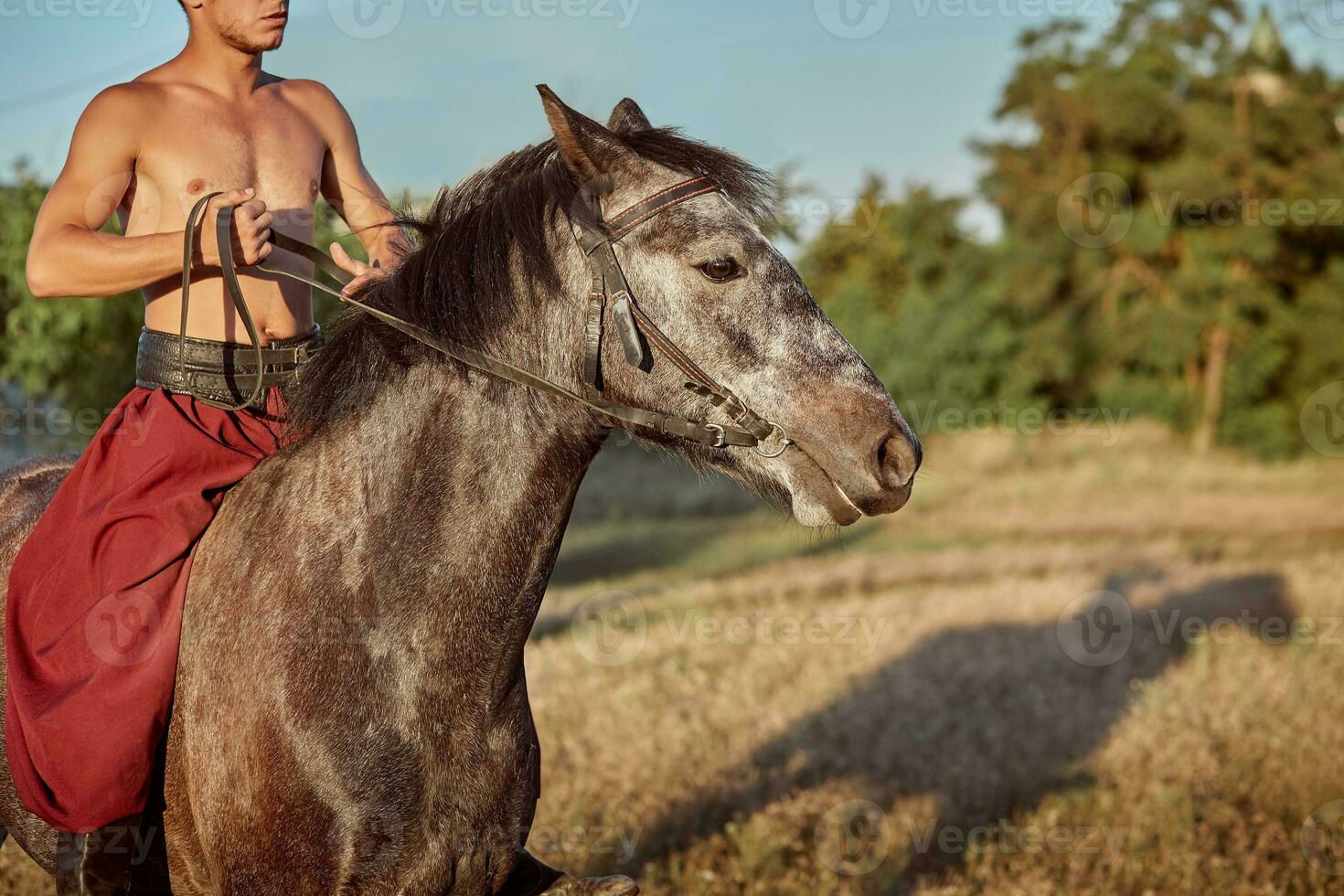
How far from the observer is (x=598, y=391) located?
9.45 feet

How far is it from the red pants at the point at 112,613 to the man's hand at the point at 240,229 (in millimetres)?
507

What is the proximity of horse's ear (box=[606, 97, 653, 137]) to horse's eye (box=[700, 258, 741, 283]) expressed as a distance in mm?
588

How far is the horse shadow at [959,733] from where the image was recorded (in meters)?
6.79

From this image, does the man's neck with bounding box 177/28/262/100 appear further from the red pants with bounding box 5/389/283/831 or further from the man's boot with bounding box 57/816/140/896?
the man's boot with bounding box 57/816/140/896

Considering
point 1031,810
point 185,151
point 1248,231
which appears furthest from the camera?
point 1248,231

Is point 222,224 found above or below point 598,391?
above

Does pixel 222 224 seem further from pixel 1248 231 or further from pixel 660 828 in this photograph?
pixel 1248 231

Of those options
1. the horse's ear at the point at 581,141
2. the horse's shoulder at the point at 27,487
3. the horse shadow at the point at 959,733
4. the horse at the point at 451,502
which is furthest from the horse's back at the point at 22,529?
the horse shadow at the point at 959,733

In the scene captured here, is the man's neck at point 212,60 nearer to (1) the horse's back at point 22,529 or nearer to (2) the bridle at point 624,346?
(2) the bridle at point 624,346

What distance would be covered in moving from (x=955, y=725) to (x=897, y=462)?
253 inches

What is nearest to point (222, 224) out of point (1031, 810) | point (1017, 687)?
point (1031, 810)

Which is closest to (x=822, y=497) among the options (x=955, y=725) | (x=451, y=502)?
(x=451, y=502)

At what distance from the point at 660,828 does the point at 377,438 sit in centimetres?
441

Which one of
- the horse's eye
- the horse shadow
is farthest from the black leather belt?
the horse shadow
